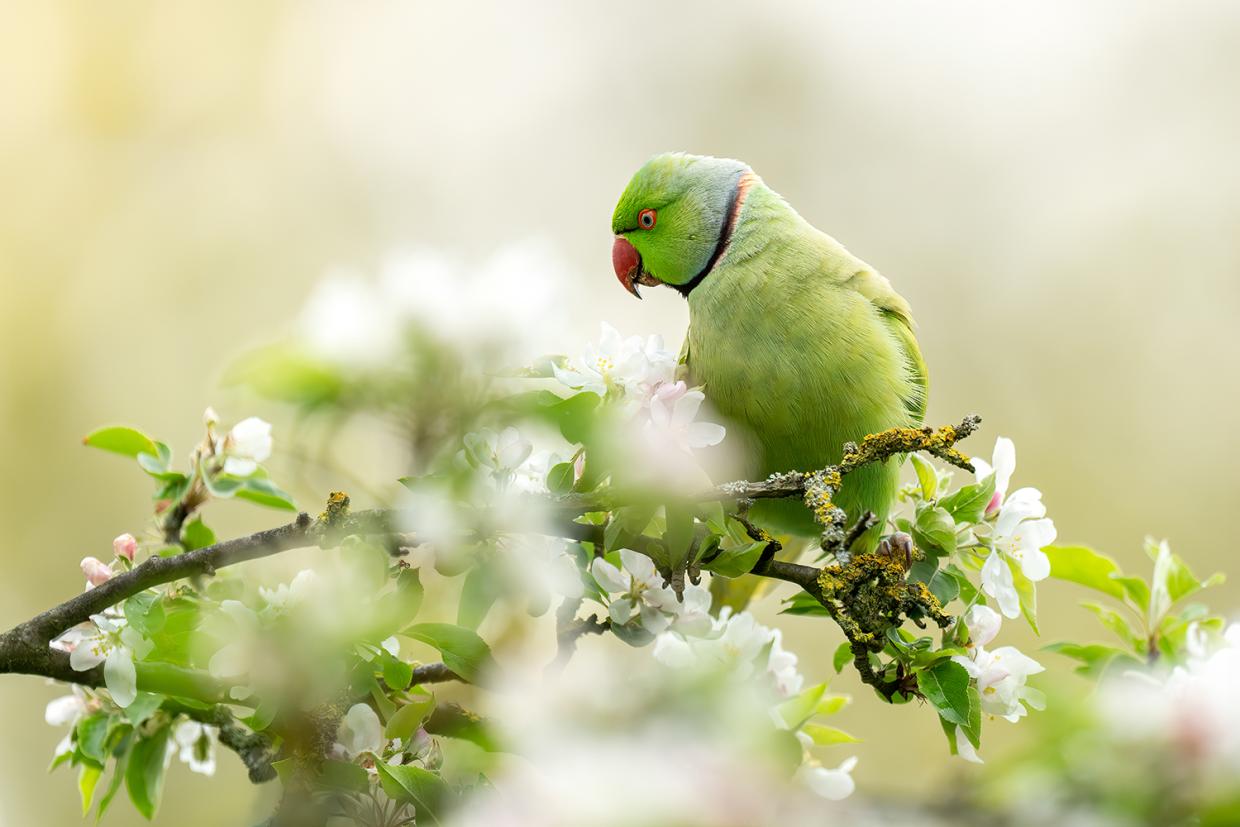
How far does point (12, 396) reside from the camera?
24.3 feet

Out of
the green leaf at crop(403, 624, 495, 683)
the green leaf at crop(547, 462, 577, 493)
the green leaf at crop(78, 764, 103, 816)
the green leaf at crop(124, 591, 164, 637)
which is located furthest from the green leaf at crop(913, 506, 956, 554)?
the green leaf at crop(78, 764, 103, 816)

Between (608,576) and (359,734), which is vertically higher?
(608,576)

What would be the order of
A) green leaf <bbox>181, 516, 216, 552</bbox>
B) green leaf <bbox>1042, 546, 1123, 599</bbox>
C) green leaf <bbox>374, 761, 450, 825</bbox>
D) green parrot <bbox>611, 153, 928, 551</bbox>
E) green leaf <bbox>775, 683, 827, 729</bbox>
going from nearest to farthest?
green leaf <bbox>374, 761, 450, 825</bbox> < green leaf <bbox>775, 683, 827, 729</bbox> < green leaf <bbox>181, 516, 216, 552</bbox> < green leaf <bbox>1042, 546, 1123, 599</bbox> < green parrot <bbox>611, 153, 928, 551</bbox>

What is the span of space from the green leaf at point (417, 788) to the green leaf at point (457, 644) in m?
0.16

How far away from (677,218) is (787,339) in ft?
1.85

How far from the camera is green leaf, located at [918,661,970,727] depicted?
1400 millimetres

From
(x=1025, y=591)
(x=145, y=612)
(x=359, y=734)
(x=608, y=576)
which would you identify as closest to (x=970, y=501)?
(x=1025, y=591)

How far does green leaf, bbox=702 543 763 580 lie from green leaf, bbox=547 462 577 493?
0.22 metres

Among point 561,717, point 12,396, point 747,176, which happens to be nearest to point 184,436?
point 12,396

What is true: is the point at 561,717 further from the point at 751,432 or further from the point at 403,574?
the point at 751,432

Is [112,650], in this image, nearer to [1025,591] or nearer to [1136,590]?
[1025,591]

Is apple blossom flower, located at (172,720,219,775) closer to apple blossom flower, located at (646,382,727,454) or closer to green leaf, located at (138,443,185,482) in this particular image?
green leaf, located at (138,443,185,482)

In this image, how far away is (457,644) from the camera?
142 cm

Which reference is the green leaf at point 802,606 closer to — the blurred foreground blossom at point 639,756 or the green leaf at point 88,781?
the blurred foreground blossom at point 639,756
